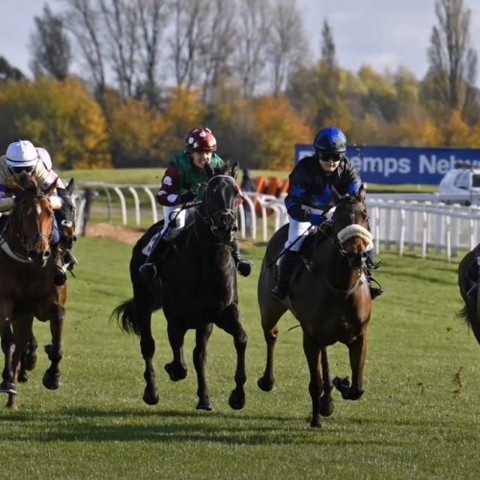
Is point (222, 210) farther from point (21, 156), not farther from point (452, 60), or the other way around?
point (452, 60)

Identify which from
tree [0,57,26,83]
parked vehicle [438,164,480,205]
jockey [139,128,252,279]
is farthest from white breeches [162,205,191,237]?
tree [0,57,26,83]

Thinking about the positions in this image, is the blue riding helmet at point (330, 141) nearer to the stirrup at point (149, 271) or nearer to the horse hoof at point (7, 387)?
the stirrup at point (149, 271)

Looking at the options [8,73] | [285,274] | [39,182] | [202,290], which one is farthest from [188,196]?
[8,73]

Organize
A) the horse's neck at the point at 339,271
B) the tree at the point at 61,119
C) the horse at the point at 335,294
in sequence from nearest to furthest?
the horse at the point at 335,294
the horse's neck at the point at 339,271
the tree at the point at 61,119

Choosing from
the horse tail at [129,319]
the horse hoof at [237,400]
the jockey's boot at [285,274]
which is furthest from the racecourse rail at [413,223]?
the horse hoof at [237,400]

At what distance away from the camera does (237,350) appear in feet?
37.4

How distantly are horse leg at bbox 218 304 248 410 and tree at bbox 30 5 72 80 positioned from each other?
71483 mm

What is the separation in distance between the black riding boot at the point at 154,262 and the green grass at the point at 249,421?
1190mm

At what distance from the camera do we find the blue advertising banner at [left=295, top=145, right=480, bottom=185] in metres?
40.1

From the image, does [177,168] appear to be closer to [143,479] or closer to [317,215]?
[317,215]

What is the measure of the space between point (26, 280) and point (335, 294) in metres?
2.81

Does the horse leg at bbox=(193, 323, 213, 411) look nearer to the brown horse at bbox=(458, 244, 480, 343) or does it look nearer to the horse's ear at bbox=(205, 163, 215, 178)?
the horse's ear at bbox=(205, 163, 215, 178)

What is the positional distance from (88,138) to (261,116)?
590 inches

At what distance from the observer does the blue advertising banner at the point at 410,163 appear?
40062 millimetres
